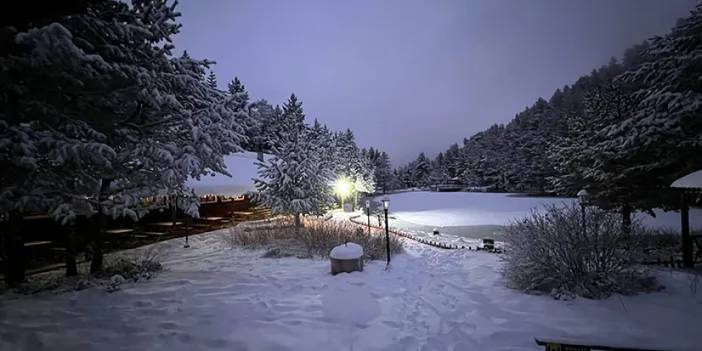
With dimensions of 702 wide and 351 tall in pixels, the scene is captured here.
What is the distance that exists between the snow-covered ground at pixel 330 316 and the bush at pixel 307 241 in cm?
302

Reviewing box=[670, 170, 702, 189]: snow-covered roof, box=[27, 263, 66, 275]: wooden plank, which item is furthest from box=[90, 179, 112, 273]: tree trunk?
box=[670, 170, 702, 189]: snow-covered roof

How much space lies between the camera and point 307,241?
12680mm

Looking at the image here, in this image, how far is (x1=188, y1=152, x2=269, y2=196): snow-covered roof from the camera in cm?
1609

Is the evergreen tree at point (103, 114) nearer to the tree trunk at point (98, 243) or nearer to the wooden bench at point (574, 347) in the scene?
the tree trunk at point (98, 243)

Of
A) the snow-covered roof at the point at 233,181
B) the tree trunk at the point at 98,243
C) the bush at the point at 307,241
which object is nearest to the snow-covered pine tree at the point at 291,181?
the snow-covered roof at the point at 233,181

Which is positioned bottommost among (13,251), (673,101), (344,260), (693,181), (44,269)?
(44,269)

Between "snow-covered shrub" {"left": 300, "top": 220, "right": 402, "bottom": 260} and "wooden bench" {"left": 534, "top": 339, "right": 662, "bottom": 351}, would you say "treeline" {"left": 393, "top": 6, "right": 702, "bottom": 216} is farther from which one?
"snow-covered shrub" {"left": 300, "top": 220, "right": 402, "bottom": 260}

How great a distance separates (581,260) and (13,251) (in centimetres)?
1348

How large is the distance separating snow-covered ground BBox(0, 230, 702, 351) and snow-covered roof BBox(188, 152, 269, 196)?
762 centimetres

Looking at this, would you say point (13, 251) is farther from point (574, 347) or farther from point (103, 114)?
point (574, 347)

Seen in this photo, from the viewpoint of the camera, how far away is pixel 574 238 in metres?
7.25

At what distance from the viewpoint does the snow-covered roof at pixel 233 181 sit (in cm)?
1609

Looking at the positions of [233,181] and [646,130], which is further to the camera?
[233,181]

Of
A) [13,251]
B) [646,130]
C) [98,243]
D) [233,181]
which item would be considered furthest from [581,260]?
[233,181]
